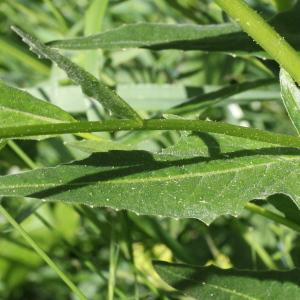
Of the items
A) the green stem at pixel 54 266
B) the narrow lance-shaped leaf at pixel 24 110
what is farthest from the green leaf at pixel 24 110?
the green stem at pixel 54 266

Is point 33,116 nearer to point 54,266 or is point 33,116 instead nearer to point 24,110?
point 24,110

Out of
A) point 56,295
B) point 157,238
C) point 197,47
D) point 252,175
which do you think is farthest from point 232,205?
point 56,295

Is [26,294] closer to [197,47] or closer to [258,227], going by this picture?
[258,227]

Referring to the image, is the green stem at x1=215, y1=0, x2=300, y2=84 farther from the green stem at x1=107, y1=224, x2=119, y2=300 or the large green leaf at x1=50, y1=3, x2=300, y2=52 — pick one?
the green stem at x1=107, y1=224, x2=119, y2=300

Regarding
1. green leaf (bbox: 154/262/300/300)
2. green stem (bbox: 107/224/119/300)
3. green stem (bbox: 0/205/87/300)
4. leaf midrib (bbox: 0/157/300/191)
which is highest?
leaf midrib (bbox: 0/157/300/191)

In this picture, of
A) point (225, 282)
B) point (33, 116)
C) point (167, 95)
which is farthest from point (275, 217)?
point (167, 95)

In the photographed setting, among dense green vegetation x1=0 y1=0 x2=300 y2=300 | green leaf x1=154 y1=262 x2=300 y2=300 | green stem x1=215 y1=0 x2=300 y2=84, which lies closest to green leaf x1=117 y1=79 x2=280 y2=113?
dense green vegetation x1=0 y1=0 x2=300 y2=300
